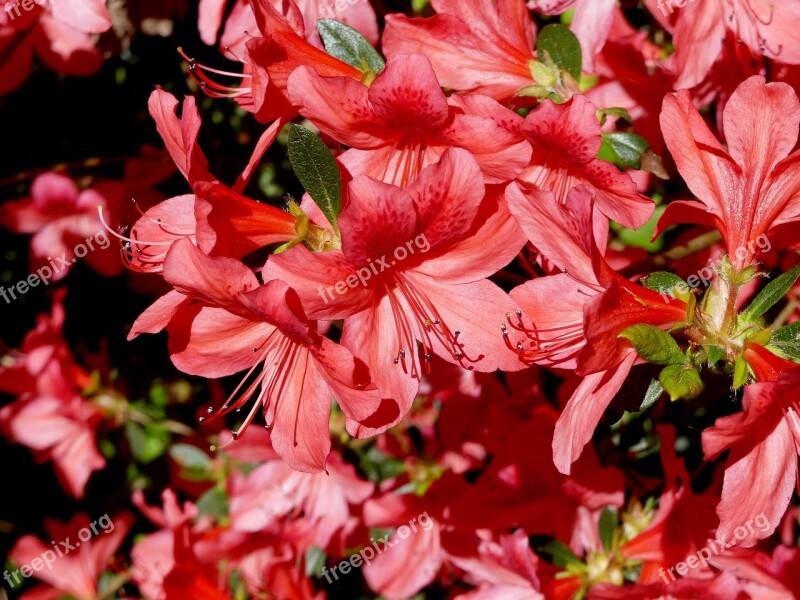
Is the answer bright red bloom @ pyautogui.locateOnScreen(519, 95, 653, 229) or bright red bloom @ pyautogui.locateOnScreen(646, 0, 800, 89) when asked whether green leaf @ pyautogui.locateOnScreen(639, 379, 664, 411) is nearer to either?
bright red bloom @ pyautogui.locateOnScreen(519, 95, 653, 229)

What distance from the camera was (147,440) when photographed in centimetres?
232

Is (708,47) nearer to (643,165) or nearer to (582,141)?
(643,165)

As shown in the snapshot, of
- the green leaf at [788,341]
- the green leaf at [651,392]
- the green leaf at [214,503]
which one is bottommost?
the green leaf at [214,503]

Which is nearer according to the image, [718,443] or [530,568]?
[718,443]

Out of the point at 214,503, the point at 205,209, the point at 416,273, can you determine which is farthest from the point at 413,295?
the point at 214,503

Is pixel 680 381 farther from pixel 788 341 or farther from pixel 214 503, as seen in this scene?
pixel 214 503

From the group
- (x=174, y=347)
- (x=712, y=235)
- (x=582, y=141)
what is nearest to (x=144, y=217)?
(x=174, y=347)

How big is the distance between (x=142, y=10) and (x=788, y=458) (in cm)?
147

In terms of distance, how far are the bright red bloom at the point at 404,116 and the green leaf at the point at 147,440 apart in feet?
4.84

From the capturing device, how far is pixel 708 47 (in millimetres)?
1319

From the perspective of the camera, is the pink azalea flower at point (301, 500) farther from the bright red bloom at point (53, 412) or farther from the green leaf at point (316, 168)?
the green leaf at point (316, 168)

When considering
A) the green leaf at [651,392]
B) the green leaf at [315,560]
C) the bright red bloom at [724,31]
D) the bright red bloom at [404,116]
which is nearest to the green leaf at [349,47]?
the bright red bloom at [404,116]

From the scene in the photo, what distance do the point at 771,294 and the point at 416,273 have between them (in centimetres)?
47

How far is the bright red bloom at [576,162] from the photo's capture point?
40.8 inches
